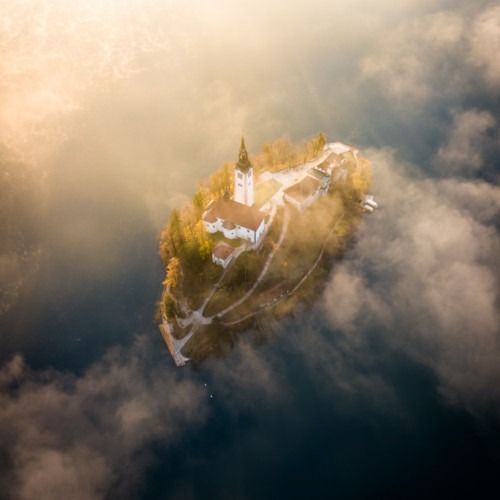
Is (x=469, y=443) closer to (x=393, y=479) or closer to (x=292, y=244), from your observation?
(x=393, y=479)

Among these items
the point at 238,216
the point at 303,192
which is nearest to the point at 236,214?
the point at 238,216

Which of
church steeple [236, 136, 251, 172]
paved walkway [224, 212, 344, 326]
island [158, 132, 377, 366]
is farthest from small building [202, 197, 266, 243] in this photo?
paved walkway [224, 212, 344, 326]

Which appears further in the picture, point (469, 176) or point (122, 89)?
point (122, 89)

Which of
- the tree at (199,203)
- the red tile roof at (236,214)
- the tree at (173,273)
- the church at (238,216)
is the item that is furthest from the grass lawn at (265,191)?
the tree at (173,273)

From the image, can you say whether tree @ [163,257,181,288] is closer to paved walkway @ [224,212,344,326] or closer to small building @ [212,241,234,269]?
small building @ [212,241,234,269]

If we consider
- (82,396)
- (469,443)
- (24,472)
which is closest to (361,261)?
(469,443)

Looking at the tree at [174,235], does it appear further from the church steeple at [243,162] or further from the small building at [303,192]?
the small building at [303,192]
